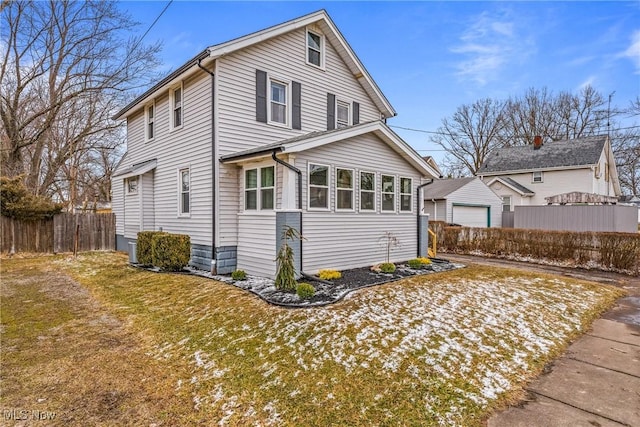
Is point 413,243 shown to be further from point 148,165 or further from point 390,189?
point 148,165

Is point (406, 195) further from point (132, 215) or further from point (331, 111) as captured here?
point (132, 215)

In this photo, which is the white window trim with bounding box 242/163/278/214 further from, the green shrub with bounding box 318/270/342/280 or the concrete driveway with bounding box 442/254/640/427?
the concrete driveway with bounding box 442/254/640/427

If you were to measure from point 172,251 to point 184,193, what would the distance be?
220cm

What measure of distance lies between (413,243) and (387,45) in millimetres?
9645

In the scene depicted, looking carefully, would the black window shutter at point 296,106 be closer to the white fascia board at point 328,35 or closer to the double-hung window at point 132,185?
the white fascia board at point 328,35

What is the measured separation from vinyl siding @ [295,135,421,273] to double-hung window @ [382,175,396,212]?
0.44 feet

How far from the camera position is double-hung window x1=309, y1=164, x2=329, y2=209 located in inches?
340

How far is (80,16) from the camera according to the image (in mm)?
17531

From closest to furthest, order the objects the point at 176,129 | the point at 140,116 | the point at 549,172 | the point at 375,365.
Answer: the point at 375,365, the point at 176,129, the point at 140,116, the point at 549,172

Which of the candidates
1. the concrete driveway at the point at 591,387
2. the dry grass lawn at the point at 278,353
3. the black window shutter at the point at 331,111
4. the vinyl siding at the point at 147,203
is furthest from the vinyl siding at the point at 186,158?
the concrete driveway at the point at 591,387

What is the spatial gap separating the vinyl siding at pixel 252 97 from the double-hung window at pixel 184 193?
2.00m

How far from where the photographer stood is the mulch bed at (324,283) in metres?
6.53

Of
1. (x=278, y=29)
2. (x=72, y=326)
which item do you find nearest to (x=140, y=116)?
(x=278, y=29)

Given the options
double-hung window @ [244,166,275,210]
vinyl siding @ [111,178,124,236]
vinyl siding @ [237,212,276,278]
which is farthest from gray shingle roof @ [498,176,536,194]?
vinyl siding @ [111,178,124,236]
